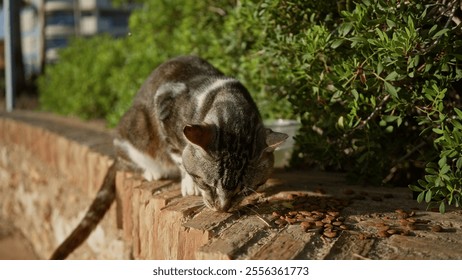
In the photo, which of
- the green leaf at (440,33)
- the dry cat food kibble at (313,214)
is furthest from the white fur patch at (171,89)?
the green leaf at (440,33)

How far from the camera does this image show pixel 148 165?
12.3 feet

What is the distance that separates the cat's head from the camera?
8.75ft

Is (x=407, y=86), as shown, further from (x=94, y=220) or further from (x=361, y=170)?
(x=94, y=220)

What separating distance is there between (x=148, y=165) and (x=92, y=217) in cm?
60

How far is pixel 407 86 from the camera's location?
3.08 meters

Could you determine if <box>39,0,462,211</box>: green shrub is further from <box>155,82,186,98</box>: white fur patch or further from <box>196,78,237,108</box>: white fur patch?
<box>155,82,186,98</box>: white fur patch

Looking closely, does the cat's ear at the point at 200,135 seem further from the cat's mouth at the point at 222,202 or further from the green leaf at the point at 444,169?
the green leaf at the point at 444,169

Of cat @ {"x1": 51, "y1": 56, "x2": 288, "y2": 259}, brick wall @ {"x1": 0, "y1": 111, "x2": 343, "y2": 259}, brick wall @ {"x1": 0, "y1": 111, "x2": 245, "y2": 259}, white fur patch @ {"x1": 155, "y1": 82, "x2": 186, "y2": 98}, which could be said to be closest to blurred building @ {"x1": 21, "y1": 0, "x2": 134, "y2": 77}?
brick wall @ {"x1": 0, "y1": 111, "x2": 245, "y2": 259}

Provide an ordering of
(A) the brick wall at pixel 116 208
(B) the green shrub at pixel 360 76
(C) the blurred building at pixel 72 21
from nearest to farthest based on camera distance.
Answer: (A) the brick wall at pixel 116 208
(B) the green shrub at pixel 360 76
(C) the blurred building at pixel 72 21

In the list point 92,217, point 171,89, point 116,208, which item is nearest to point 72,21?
point 116,208

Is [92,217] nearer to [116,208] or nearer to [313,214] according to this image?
[116,208]

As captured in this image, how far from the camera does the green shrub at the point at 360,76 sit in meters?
2.74

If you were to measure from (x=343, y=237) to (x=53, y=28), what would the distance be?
20243 mm

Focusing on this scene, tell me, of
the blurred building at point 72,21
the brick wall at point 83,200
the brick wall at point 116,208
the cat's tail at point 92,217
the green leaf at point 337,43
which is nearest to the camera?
the brick wall at point 116,208
